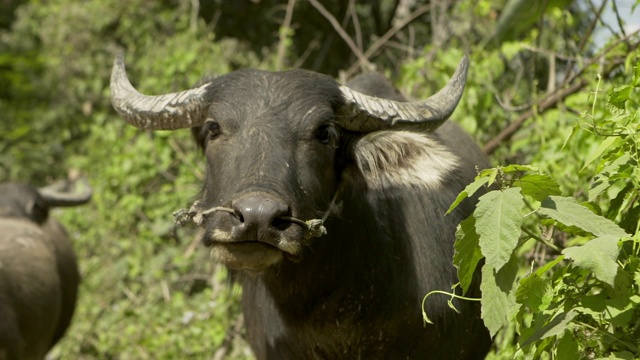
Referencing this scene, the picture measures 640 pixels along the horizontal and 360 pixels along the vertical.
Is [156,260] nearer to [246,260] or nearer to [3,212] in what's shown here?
[3,212]

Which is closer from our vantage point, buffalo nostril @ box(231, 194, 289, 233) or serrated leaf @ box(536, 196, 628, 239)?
serrated leaf @ box(536, 196, 628, 239)

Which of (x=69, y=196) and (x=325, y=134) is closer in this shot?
(x=325, y=134)

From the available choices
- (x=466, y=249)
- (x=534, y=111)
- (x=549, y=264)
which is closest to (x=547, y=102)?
(x=534, y=111)

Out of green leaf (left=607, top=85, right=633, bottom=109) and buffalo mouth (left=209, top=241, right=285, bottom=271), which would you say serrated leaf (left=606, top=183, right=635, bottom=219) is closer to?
green leaf (left=607, top=85, right=633, bottom=109)

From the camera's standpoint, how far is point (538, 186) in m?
2.90

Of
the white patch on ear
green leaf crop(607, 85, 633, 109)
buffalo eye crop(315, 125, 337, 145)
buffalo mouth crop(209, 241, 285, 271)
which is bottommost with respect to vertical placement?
buffalo mouth crop(209, 241, 285, 271)

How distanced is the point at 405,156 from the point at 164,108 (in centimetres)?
107

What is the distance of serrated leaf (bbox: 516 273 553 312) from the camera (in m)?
2.85

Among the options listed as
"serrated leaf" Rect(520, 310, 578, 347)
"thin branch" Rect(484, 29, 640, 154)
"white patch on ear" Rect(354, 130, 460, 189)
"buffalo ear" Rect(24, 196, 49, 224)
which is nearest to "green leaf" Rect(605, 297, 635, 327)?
"serrated leaf" Rect(520, 310, 578, 347)

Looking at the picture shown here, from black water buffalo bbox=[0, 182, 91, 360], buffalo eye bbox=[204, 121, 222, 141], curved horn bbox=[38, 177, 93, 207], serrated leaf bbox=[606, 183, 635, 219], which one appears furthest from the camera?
curved horn bbox=[38, 177, 93, 207]

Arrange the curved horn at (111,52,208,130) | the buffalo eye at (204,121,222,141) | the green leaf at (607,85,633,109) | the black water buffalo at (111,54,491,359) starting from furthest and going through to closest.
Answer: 1. the curved horn at (111,52,208,130)
2. the buffalo eye at (204,121,222,141)
3. the black water buffalo at (111,54,491,359)
4. the green leaf at (607,85,633,109)

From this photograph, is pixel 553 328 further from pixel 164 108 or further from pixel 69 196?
pixel 69 196

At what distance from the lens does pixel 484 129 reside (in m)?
6.69

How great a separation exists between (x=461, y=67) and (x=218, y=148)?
1.15 metres
